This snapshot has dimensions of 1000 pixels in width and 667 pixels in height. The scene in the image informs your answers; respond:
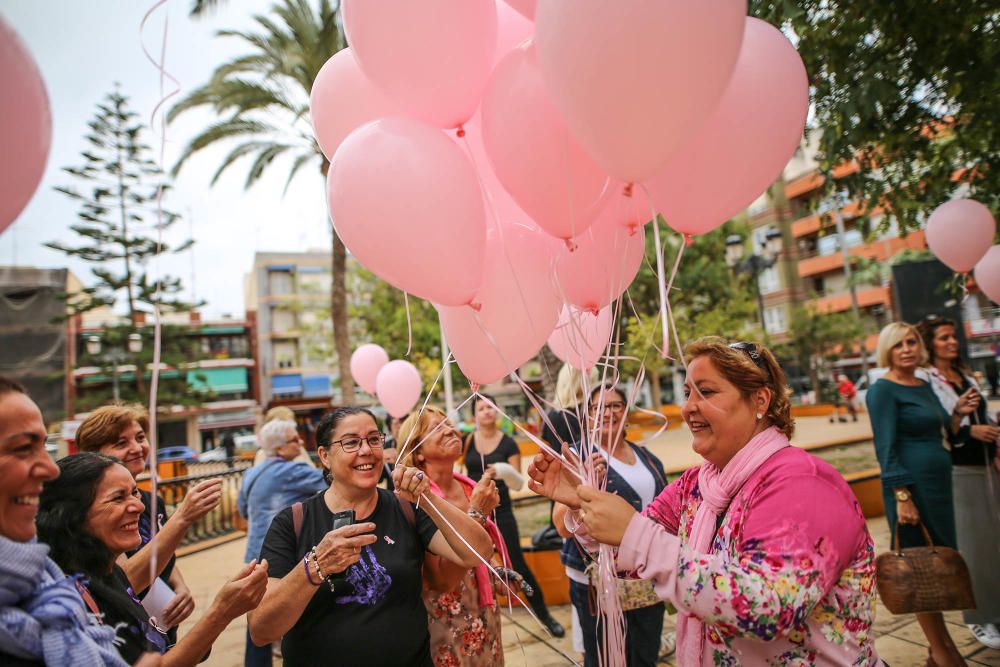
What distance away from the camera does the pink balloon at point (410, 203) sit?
5.47ft

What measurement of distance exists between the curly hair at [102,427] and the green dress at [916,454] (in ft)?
13.2

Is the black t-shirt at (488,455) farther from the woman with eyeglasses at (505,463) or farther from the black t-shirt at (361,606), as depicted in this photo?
the black t-shirt at (361,606)

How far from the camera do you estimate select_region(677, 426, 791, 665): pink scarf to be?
1.59m

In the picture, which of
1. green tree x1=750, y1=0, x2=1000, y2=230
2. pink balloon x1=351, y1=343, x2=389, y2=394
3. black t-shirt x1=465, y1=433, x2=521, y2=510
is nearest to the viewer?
green tree x1=750, y1=0, x2=1000, y2=230

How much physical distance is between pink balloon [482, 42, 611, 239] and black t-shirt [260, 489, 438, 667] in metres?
1.33

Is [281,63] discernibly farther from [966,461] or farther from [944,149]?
[966,461]

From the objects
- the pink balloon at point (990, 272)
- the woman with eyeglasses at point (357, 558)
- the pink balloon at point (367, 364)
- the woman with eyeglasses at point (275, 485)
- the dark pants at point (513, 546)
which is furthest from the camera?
the pink balloon at point (367, 364)

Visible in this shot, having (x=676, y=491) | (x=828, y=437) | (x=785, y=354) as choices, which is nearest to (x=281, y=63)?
(x=676, y=491)

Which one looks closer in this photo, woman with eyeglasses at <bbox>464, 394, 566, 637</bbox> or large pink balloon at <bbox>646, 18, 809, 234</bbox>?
large pink balloon at <bbox>646, 18, 809, 234</bbox>

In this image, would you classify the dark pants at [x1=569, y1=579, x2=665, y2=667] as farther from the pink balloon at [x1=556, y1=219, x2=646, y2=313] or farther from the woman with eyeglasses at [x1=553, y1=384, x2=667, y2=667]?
the pink balloon at [x1=556, y1=219, x2=646, y2=313]

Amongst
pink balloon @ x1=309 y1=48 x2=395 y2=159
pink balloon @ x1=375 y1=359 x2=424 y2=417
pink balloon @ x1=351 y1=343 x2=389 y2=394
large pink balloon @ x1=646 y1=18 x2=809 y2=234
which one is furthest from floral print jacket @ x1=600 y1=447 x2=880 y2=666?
pink balloon @ x1=351 y1=343 x2=389 y2=394

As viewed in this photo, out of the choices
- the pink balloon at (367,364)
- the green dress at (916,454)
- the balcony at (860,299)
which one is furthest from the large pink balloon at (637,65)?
the balcony at (860,299)

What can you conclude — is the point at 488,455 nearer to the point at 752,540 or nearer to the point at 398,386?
the point at 398,386

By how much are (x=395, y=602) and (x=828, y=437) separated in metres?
14.7
